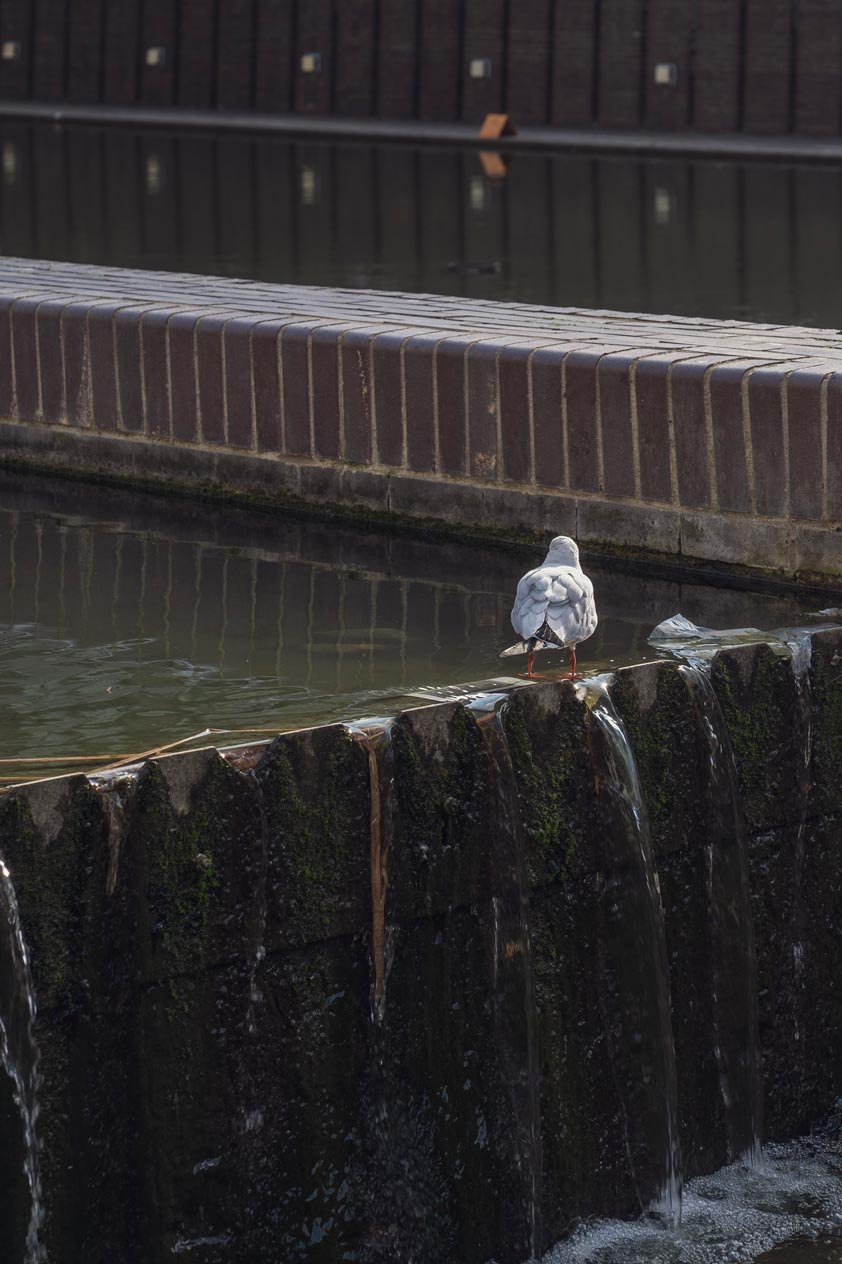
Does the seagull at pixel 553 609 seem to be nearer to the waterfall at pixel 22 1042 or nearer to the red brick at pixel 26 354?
the waterfall at pixel 22 1042

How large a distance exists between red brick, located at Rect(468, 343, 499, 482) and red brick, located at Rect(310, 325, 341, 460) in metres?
0.41

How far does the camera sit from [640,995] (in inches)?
166

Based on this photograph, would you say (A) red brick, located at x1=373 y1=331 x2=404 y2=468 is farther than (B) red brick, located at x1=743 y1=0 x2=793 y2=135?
No

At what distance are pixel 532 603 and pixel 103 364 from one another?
252cm

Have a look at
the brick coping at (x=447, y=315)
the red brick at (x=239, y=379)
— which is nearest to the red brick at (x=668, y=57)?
the brick coping at (x=447, y=315)

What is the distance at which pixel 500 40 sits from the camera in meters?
22.1

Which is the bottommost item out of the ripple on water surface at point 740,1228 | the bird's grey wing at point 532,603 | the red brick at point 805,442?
the ripple on water surface at point 740,1228

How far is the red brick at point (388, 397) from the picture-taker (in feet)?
18.3

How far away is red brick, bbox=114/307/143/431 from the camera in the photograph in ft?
19.9

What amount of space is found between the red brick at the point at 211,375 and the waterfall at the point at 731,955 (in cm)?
210

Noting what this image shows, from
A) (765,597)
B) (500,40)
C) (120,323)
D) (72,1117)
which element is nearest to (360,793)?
(72,1117)

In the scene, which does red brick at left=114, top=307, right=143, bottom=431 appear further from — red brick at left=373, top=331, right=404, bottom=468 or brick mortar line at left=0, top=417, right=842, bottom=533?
red brick at left=373, top=331, right=404, bottom=468

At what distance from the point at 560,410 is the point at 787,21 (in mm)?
15722

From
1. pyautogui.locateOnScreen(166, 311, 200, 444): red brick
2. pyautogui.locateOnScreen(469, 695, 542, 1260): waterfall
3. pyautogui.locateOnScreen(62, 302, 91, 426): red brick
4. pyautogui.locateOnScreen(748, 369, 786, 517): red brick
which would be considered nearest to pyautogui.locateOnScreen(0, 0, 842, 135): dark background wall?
pyautogui.locateOnScreen(62, 302, 91, 426): red brick
